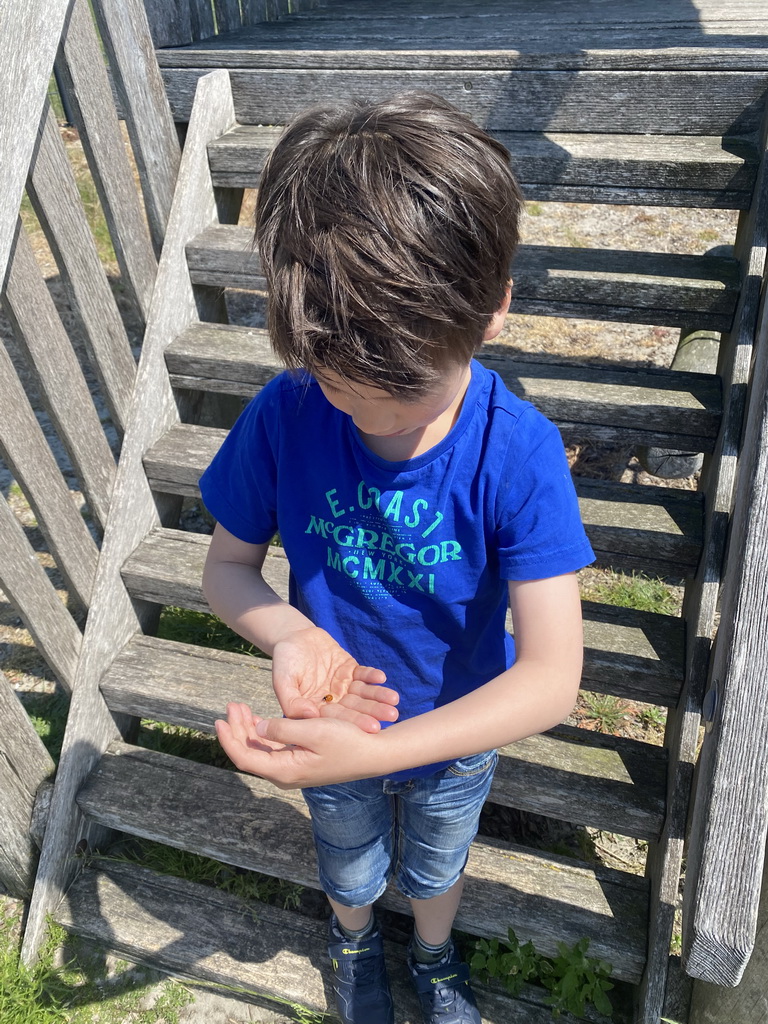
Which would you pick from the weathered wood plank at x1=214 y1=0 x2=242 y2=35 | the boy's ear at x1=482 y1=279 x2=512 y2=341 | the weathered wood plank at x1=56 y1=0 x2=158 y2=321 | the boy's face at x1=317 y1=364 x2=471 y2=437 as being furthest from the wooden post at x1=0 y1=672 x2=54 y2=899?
the weathered wood plank at x1=214 y1=0 x2=242 y2=35

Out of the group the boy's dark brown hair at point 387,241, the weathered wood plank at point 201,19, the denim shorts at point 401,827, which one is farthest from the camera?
the weathered wood plank at point 201,19

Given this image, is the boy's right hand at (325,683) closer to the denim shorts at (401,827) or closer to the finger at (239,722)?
the finger at (239,722)

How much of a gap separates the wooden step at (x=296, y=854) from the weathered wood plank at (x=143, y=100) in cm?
167

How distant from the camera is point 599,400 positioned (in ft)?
7.04

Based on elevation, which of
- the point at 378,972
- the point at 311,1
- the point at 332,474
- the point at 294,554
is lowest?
the point at 378,972

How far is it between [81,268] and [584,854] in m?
2.28

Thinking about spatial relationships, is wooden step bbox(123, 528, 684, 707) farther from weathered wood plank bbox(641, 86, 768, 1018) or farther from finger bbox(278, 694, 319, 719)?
finger bbox(278, 694, 319, 719)

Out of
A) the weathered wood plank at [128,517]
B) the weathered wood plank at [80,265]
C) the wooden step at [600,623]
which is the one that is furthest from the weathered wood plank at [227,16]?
the wooden step at [600,623]

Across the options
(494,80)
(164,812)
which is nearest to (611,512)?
(494,80)

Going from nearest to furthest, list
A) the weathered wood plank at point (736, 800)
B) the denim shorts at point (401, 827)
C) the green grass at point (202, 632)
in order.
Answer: the weathered wood plank at point (736, 800) → the denim shorts at point (401, 827) → the green grass at point (202, 632)

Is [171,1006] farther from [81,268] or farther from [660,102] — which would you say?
[660,102]

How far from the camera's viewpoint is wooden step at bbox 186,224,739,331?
6.98ft

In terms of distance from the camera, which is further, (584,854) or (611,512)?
(584,854)

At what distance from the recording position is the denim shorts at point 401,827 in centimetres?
156
